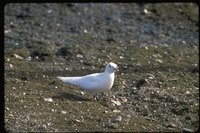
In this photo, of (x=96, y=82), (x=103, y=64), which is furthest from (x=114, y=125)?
(x=103, y=64)

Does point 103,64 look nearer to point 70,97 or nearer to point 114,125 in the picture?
point 70,97

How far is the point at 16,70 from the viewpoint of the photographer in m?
9.91

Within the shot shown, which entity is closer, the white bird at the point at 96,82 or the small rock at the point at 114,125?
the small rock at the point at 114,125

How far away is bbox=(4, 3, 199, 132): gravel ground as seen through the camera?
7688mm

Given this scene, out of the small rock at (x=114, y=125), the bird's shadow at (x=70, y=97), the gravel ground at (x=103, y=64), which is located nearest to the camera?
the small rock at (x=114, y=125)

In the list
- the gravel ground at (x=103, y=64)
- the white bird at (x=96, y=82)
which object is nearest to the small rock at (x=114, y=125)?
the gravel ground at (x=103, y=64)

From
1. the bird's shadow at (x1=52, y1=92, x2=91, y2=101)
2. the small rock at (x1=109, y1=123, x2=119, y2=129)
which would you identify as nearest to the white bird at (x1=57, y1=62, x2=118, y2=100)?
the bird's shadow at (x1=52, y1=92, x2=91, y2=101)

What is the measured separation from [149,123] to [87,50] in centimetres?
418

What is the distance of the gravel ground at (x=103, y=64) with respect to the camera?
769cm

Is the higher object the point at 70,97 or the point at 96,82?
the point at 96,82

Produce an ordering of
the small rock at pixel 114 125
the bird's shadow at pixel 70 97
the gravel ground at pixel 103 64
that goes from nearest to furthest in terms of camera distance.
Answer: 1. the small rock at pixel 114 125
2. the gravel ground at pixel 103 64
3. the bird's shadow at pixel 70 97

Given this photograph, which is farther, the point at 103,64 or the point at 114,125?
the point at 103,64

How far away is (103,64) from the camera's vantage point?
10.7 metres

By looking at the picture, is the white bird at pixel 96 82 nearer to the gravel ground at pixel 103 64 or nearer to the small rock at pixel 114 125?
the gravel ground at pixel 103 64
